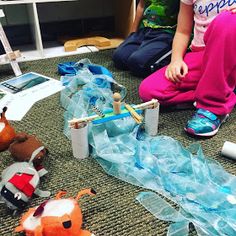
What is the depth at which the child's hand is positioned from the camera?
0.87 m

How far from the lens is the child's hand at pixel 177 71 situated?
0.87 meters

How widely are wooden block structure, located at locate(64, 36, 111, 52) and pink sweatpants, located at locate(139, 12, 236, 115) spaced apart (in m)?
0.70

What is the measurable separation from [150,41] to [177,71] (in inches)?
14.6

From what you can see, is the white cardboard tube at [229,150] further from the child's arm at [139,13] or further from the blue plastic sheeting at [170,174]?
the child's arm at [139,13]

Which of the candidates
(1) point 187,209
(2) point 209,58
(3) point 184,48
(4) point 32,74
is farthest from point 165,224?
(4) point 32,74

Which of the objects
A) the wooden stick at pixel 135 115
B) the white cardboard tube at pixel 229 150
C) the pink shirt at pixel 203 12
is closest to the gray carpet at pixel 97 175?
the white cardboard tube at pixel 229 150

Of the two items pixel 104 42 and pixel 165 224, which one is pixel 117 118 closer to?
pixel 165 224

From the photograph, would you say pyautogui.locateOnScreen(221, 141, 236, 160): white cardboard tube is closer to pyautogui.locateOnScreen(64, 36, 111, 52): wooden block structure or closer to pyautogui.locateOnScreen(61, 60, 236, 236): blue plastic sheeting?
pyautogui.locateOnScreen(61, 60, 236, 236): blue plastic sheeting

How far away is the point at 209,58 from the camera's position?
0.78 meters

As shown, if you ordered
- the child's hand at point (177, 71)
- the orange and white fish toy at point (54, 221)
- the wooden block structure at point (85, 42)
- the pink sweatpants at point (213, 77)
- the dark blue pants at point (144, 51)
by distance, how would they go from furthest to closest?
the wooden block structure at point (85, 42)
the dark blue pants at point (144, 51)
the child's hand at point (177, 71)
the pink sweatpants at point (213, 77)
the orange and white fish toy at point (54, 221)

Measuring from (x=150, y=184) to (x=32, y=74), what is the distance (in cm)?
78

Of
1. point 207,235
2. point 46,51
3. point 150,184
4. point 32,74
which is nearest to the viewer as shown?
point 207,235

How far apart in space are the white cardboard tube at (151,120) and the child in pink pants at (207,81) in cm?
9

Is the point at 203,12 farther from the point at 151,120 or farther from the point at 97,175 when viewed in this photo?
the point at 97,175
